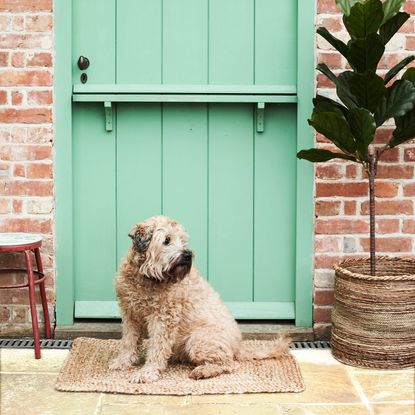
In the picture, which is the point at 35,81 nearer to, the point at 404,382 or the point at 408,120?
the point at 408,120

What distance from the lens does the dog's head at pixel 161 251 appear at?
3627mm

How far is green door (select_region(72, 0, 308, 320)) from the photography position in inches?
173

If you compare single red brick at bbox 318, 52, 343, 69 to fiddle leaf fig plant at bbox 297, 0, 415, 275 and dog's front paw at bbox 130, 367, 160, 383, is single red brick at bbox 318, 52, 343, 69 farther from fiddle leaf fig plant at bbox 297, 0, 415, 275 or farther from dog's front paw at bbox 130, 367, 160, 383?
dog's front paw at bbox 130, 367, 160, 383

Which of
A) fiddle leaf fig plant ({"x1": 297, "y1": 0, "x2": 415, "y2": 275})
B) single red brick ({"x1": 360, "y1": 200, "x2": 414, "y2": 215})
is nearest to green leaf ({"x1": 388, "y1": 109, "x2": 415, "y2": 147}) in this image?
fiddle leaf fig plant ({"x1": 297, "y1": 0, "x2": 415, "y2": 275})

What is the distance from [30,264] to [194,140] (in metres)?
1.22

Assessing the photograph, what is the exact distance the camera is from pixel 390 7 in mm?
3811

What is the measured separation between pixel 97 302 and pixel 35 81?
1.36m

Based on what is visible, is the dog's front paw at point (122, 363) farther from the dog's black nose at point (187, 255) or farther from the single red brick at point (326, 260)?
the single red brick at point (326, 260)

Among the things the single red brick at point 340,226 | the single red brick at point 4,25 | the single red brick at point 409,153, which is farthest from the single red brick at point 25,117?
the single red brick at point 409,153

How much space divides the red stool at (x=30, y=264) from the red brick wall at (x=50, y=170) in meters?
0.11

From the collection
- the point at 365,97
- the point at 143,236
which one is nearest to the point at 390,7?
the point at 365,97

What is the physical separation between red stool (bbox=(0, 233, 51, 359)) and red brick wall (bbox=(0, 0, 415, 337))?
11 centimetres

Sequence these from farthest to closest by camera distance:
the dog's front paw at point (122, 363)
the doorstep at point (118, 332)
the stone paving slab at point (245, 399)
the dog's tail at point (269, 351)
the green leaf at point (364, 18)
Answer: the doorstep at point (118, 332) < the dog's tail at point (269, 351) < the dog's front paw at point (122, 363) < the green leaf at point (364, 18) < the stone paving slab at point (245, 399)

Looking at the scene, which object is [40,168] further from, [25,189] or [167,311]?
[167,311]
